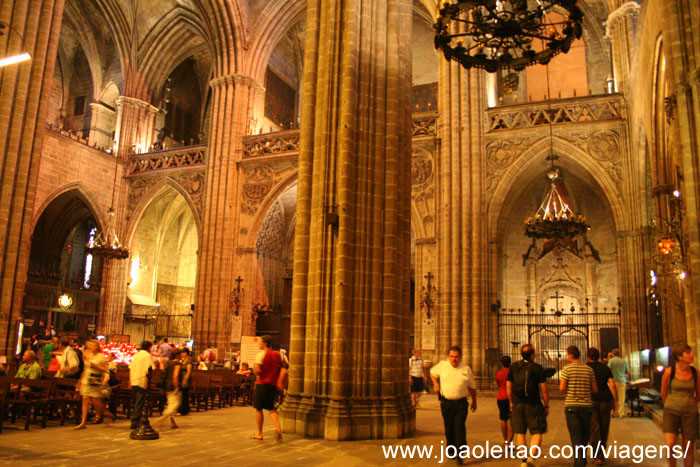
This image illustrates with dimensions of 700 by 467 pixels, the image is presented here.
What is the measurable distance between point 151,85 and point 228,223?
340 inches

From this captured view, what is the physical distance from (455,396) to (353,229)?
3372mm

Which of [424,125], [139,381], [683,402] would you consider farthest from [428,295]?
[683,402]

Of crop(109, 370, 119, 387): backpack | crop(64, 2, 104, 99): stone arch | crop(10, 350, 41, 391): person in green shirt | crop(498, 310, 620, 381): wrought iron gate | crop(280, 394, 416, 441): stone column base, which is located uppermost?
crop(64, 2, 104, 99): stone arch

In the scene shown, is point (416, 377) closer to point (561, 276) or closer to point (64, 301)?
point (561, 276)

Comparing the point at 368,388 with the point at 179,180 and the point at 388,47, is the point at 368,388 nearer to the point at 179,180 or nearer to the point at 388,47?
the point at 388,47

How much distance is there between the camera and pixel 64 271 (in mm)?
28094

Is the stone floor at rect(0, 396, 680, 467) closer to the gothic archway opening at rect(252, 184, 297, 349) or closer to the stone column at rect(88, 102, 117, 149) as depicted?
the gothic archway opening at rect(252, 184, 297, 349)

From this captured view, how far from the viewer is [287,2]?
76.5 feet

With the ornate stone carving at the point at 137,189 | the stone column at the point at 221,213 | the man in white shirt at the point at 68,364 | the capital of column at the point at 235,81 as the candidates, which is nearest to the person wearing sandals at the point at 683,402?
the man in white shirt at the point at 68,364

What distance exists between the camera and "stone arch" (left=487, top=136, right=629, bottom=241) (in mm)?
17734

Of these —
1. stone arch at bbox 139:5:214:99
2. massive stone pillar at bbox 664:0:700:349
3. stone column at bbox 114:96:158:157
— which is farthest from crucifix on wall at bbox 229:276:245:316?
massive stone pillar at bbox 664:0:700:349

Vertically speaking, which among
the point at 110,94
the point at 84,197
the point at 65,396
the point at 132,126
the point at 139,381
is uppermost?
the point at 110,94

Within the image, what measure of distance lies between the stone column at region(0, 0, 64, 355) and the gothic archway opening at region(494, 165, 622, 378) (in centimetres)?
1513

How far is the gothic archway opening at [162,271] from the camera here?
25.2 metres
